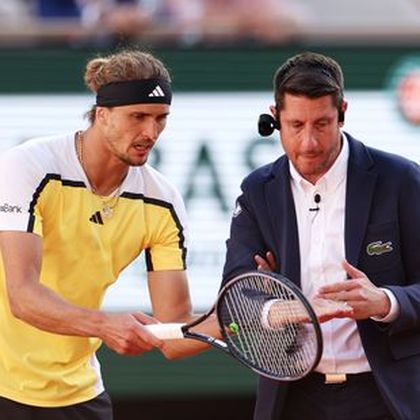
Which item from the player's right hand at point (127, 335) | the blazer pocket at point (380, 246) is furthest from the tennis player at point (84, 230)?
the blazer pocket at point (380, 246)

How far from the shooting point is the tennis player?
5.85 meters

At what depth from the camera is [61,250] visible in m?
5.98

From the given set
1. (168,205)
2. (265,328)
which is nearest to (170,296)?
(168,205)

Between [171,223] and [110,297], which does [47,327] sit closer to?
[171,223]

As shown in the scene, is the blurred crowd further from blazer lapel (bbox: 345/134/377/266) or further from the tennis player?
blazer lapel (bbox: 345/134/377/266)

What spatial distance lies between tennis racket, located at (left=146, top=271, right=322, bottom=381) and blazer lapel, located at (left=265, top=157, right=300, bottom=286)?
0.19 metres

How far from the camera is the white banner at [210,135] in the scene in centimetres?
888

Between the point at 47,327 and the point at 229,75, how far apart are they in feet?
11.9

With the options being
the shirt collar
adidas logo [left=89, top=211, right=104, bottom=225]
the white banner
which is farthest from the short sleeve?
the white banner

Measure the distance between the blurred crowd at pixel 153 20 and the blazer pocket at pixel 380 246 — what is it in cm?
388

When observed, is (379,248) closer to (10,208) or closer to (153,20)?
(10,208)

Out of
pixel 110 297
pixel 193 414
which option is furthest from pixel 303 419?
pixel 193 414

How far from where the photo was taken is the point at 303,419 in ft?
18.2

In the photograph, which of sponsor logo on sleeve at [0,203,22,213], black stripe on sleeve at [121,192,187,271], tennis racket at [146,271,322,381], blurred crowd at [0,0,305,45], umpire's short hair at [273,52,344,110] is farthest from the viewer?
blurred crowd at [0,0,305,45]
